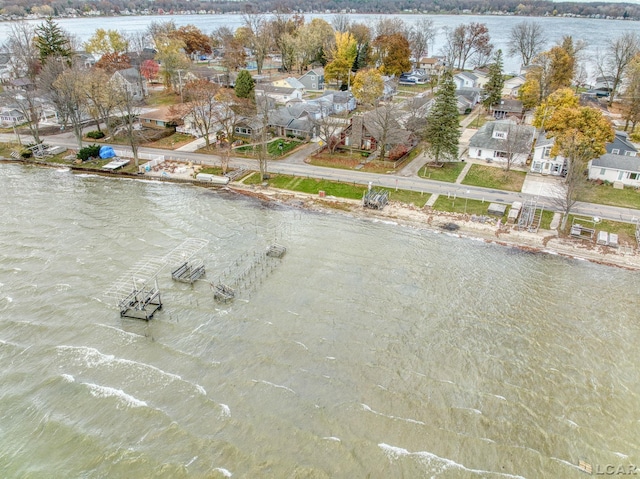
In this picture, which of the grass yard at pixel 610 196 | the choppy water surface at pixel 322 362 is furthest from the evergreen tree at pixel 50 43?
the grass yard at pixel 610 196

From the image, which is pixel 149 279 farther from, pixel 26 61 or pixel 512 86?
pixel 512 86

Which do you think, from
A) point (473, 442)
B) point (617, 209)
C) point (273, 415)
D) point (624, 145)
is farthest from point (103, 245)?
point (624, 145)

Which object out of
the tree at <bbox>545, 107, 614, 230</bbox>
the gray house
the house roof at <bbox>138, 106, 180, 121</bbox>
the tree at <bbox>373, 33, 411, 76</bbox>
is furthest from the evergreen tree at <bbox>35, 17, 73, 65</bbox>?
the tree at <bbox>545, 107, 614, 230</bbox>

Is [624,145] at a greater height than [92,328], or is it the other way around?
[624,145]

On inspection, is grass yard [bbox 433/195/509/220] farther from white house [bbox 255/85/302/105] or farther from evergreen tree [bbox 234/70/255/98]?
white house [bbox 255/85/302/105]

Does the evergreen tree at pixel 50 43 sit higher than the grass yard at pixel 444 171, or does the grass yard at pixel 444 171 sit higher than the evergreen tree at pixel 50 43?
the evergreen tree at pixel 50 43

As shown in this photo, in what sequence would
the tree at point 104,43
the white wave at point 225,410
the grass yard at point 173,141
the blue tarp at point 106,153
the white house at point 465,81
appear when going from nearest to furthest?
the white wave at point 225,410 < the blue tarp at point 106,153 < the grass yard at point 173,141 < the white house at point 465,81 < the tree at point 104,43

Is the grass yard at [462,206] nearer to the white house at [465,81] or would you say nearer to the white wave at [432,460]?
the white wave at [432,460]

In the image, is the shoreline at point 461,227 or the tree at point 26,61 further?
the tree at point 26,61

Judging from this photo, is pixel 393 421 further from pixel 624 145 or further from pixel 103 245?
Result: pixel 624 145
